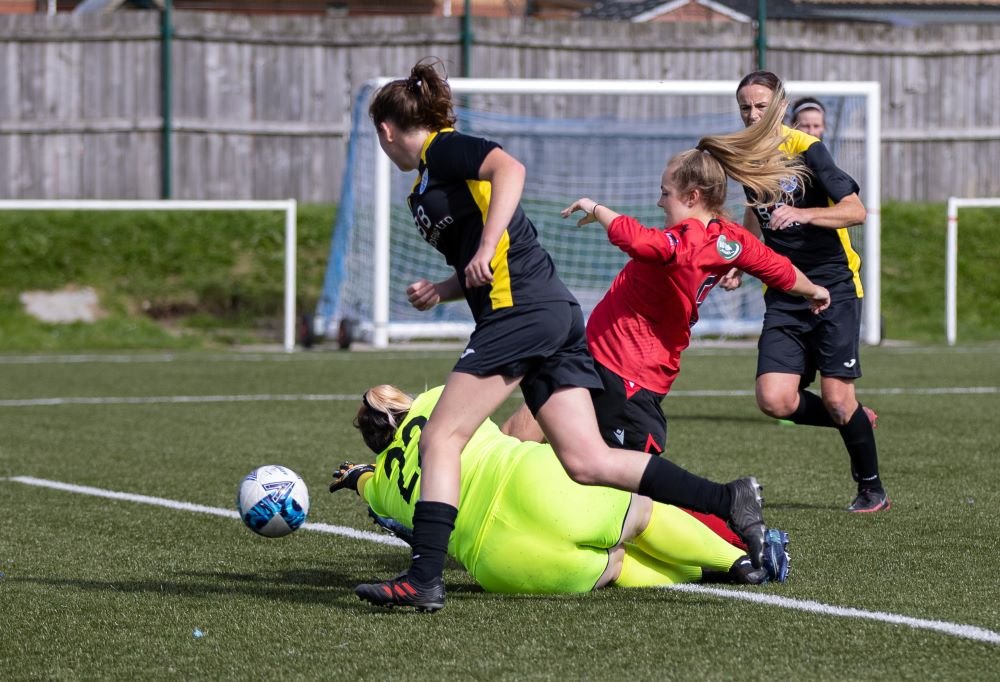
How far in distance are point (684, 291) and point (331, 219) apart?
50.8 ft

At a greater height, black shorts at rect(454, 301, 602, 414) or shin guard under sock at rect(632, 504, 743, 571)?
black shorts at rect(454, 301, 602, 414)

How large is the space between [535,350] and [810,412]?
2.77 metres

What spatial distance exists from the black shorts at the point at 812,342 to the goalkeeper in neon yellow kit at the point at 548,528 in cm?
197

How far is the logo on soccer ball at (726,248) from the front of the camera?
5.31m

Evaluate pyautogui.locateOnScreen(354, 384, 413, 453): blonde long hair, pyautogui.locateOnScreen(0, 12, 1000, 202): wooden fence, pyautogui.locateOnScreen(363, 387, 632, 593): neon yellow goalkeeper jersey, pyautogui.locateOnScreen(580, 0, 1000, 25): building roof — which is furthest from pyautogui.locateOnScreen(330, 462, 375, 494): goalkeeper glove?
pyautogui.locateOnScreen(580, 0, 1000, 25): building roof

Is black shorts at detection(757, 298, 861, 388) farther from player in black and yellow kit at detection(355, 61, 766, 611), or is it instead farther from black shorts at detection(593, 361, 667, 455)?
player in black and yellow kit at detection(355, 61, 766, 611)

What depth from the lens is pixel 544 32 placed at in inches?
864

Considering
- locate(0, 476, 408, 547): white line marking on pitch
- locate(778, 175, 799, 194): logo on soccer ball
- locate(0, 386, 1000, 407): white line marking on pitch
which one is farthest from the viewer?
locate(0, 386, 1000, 407): white line marking on pitch

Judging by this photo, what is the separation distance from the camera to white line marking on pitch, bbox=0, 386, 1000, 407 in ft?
38.2

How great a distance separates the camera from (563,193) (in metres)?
19.3

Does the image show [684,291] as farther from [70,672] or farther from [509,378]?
[70,672]

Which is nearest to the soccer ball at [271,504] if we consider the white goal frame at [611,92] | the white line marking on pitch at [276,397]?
the white line marking on pitch at [276,397]

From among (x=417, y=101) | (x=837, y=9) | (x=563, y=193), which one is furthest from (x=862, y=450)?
(x=837, y=9)

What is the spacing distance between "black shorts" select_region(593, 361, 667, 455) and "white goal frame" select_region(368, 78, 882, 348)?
1103cm
